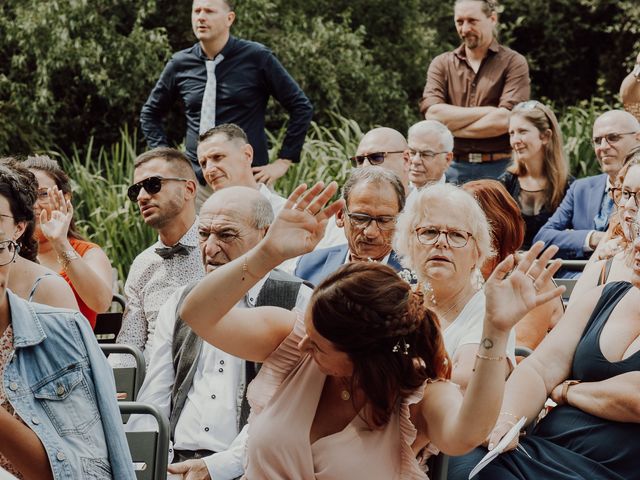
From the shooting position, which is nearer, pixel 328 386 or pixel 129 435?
pixel 328 386

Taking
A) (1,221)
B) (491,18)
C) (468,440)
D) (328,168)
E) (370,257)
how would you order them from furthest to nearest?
1. (328,168)
2. (491,18)
3. (370,257)
4. (1,221)
5. (468,440)

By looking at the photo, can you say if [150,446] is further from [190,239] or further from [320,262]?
[190,239]

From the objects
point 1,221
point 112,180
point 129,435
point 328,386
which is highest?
point 1,221

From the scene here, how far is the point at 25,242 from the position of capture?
389 cm

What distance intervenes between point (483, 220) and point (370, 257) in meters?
0.93

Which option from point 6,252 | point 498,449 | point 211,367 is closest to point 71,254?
point 211,367

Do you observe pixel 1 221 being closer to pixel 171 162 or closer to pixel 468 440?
pixel 468 440

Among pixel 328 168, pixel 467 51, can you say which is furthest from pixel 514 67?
pixel 328 168

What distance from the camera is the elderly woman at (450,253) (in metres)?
3.73

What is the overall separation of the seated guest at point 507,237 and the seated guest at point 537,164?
2.07m

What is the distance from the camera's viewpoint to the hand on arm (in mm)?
3002

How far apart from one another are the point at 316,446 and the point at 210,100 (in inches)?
189

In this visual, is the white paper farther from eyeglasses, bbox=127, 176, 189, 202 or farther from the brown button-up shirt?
the brown button-up shirt

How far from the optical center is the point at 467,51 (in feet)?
24.7
